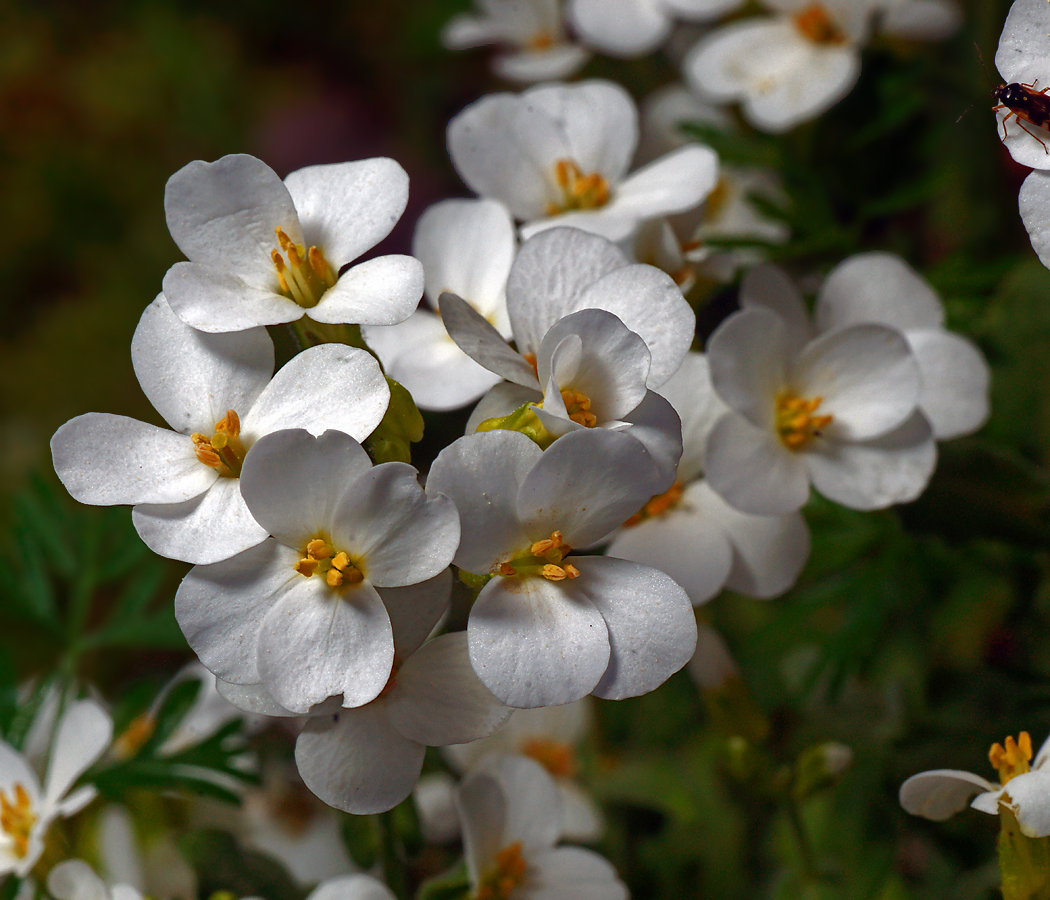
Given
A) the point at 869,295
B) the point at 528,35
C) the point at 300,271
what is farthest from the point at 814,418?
the point at 528,35

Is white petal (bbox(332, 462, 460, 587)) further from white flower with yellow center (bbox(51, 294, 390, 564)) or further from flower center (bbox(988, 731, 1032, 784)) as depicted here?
flower center (bbox(988, 731, 1032, 784))

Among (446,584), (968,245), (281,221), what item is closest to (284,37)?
(968,245)

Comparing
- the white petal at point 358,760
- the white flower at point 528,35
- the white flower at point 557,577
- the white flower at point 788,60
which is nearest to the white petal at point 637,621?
the white flower at point 557,577

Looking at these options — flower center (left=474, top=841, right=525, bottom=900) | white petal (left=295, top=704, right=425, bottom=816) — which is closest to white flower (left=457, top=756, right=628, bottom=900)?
flower center (left=474, top=841, right=525, bottom=900)

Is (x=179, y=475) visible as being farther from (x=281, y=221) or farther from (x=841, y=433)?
(x=841, y=433)

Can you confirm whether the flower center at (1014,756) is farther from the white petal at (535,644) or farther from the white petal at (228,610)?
the white petal at (228,610)

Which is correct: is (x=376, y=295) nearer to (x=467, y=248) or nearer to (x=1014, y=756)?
(x=467, y=248)
